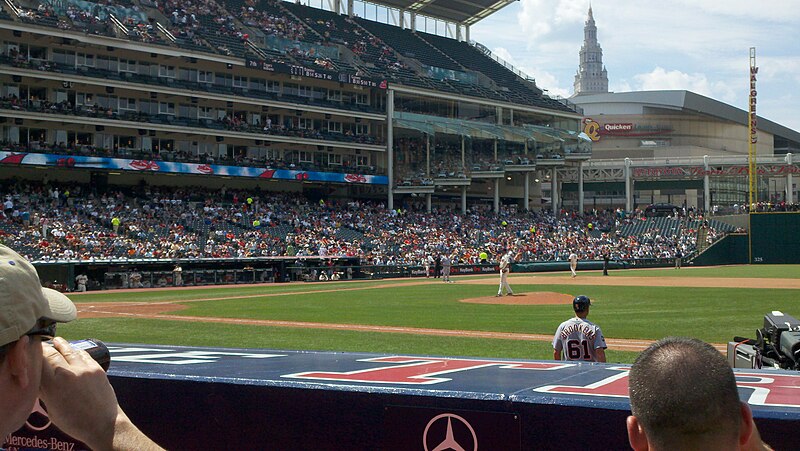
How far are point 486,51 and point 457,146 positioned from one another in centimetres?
1951

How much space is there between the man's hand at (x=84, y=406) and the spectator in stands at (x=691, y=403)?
4.91ft

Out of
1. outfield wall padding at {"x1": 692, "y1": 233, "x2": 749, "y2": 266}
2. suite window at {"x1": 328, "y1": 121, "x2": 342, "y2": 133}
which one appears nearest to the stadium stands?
outfield wall padding at {"x1": 692, "y1": 233, "x2": 749, "y2": 266}

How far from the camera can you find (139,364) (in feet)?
16.3

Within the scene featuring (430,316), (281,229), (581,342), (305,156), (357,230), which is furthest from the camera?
(305,156)

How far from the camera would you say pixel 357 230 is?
193 feet

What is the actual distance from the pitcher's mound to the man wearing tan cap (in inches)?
992

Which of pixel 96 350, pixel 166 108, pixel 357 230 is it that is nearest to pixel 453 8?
pixel 357 230

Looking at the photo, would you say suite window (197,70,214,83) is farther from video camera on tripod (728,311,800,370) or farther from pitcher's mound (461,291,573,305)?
video camera on tripod (728,311,800,370)

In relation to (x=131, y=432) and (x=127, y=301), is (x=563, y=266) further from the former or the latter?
(x=131, y=432)

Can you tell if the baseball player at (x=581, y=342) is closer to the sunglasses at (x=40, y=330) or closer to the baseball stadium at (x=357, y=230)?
the baseball stadium at (x=357, y=230)

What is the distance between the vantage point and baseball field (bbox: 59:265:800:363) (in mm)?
16203

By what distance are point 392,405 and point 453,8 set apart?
84.4 metres

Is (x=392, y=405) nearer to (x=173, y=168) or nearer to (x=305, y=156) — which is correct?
(x=173, y=168)

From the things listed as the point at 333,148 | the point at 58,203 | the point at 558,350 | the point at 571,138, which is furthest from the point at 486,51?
the point at 558,350
